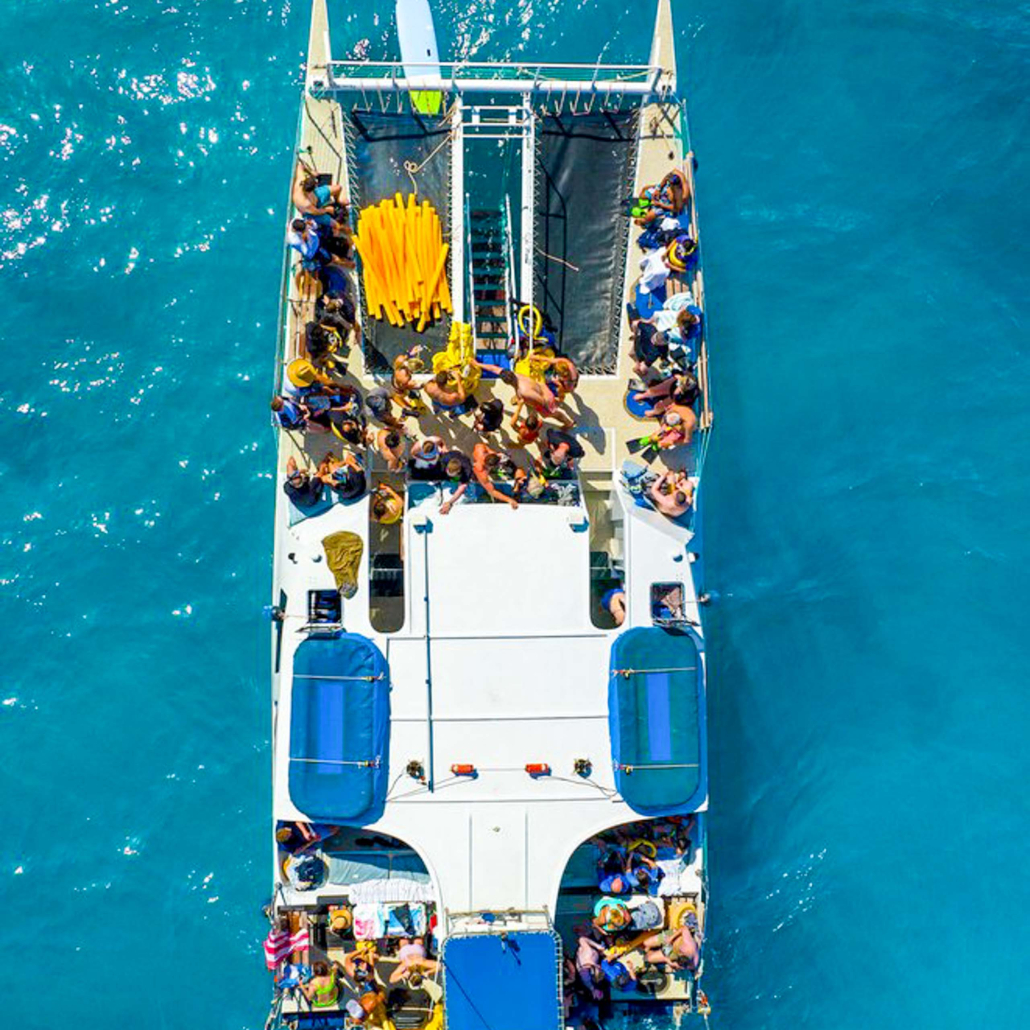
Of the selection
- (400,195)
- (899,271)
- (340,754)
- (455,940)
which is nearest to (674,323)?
(400,195)

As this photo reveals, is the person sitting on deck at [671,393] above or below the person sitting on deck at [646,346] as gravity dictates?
below

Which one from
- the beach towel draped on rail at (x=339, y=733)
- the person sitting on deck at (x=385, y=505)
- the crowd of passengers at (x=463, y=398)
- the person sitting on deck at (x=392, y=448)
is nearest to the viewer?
the beach towel draped on rail at (x=339, y=733)

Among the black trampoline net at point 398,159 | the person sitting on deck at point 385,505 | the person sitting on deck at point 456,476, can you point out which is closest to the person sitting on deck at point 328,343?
the black trampoline net at point 398,159

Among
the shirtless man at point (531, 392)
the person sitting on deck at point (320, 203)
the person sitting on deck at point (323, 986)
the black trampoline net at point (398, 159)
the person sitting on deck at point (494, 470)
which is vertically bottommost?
the person sitting on deck at point (323, 986)

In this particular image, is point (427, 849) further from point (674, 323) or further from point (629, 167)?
point (629, 167)

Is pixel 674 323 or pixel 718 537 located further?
pixel 718 537

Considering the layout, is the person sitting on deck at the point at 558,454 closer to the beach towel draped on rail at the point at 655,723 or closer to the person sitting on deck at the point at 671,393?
the person sitting on deck at the point at 671,393

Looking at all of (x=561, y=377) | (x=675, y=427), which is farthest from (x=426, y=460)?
(x=675, y=427)
